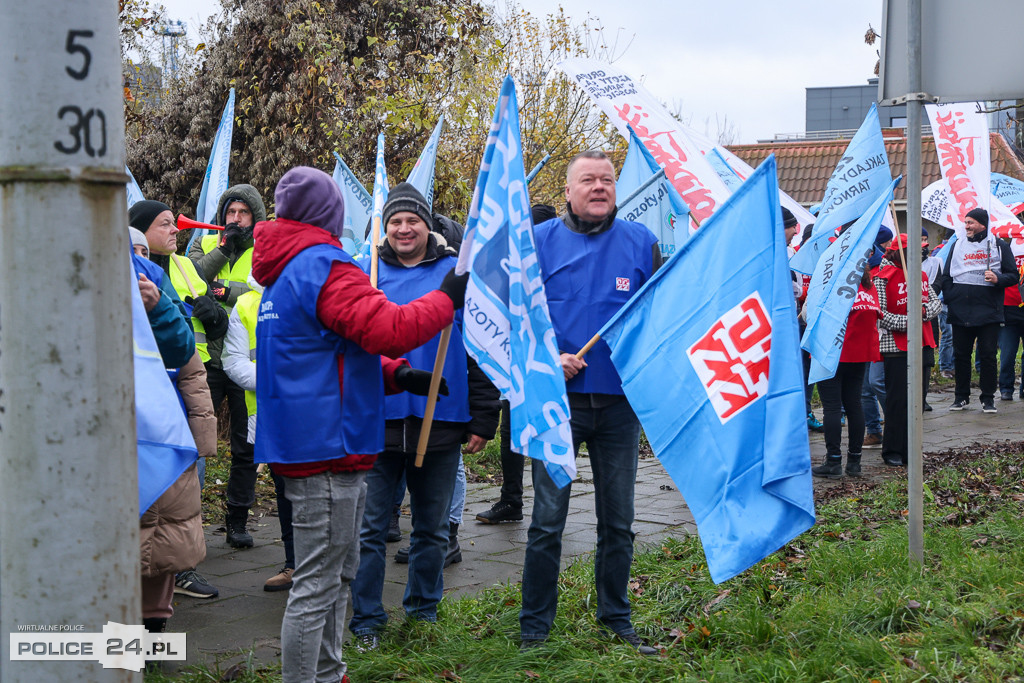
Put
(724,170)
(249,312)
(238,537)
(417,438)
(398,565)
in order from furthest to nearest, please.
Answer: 1. (724,170)
2. (238,537)
3. (398,565)
4. (249,312)
5. (417,438)

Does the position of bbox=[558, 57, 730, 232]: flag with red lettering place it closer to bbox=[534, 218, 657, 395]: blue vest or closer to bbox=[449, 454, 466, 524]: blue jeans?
bbox=[534, 218, 657, 395]: blue vest

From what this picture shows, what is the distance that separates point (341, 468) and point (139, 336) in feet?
2.67

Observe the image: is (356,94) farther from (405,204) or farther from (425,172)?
(405,204)

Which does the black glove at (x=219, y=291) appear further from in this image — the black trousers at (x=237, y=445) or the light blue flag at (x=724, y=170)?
the light blue flag at (x=724, y=170)

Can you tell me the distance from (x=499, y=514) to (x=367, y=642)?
2766 mm

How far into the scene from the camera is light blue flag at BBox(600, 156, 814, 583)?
12.0ft

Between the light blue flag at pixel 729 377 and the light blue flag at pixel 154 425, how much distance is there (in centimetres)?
174

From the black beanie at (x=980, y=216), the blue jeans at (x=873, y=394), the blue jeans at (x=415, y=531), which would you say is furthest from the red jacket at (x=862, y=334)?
the blue jeans at (x=415, y=531)

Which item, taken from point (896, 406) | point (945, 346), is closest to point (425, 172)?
point (896, 406)

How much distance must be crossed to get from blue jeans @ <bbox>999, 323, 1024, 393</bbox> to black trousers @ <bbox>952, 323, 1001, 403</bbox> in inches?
28.1

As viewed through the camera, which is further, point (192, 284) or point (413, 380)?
point (192, 284)

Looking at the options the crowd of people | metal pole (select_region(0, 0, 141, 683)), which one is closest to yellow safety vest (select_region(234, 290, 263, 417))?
the crowd of people

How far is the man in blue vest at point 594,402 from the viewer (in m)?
4.18

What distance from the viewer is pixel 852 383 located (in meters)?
8.64
